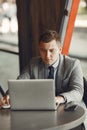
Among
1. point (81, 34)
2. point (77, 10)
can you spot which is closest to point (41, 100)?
point (77, 10)

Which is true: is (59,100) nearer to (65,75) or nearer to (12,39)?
(65,75)

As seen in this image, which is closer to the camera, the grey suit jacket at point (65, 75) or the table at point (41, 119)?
the table at point (41, 119)

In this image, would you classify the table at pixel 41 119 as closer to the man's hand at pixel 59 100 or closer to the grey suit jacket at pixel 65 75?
the man's hand at pixel 59 100

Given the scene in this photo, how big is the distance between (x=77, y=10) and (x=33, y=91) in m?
2.29

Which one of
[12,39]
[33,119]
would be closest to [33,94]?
[33,119]

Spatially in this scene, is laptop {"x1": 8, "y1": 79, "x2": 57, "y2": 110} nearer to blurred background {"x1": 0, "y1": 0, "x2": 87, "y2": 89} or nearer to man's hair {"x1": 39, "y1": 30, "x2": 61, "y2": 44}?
man's hair {"x1": 39, "y1": 30, "x2": 61, "y2": 44}

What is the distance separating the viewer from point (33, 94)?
2.51 m

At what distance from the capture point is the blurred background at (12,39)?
5290 millimetres

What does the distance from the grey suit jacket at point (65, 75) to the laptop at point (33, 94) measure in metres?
0.36

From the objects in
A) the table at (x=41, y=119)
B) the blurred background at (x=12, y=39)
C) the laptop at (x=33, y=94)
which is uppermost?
the laptop at (x=33, y=94)

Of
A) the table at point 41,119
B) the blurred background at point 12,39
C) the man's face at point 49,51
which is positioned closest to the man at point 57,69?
the man's face at point 49,51

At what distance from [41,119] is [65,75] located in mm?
768

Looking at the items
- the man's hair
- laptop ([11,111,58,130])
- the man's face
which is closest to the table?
laptop ([11,111,58,130])

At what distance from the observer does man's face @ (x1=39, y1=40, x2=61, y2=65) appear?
9.73 ft
